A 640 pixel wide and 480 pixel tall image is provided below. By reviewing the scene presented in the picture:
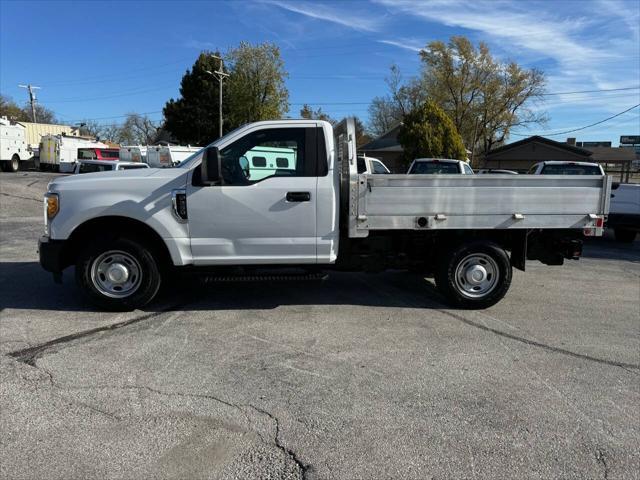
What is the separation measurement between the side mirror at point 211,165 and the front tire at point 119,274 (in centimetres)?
117

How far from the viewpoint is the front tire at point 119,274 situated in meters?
5.66

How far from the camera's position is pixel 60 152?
3534 centimetres

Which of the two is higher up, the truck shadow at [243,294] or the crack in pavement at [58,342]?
the truck shadow at [243,294]

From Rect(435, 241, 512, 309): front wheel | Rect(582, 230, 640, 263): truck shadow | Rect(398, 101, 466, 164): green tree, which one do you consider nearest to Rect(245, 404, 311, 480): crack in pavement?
Rect(435, 241, 512, 309): front wheel

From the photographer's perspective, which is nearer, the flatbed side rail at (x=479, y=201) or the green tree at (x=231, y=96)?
the flatbed side rail at (x=479, y=201)

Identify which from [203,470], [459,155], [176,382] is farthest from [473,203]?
[459,155]

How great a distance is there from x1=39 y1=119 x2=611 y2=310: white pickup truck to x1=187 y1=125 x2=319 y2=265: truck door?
0.04 ft

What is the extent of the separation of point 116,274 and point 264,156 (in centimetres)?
214

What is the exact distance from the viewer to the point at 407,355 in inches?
186

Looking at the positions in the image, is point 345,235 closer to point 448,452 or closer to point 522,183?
point 522,183

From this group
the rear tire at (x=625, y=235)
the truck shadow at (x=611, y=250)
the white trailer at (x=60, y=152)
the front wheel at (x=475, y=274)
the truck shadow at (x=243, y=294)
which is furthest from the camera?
the white trailer at (x=60, y=152)

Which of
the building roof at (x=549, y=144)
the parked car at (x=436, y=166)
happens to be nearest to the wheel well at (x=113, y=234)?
the parked car at (x=436, y=166)

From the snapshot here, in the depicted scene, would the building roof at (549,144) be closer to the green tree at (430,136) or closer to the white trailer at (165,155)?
the green tree at (430,136)

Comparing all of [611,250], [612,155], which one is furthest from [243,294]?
[612,155]
